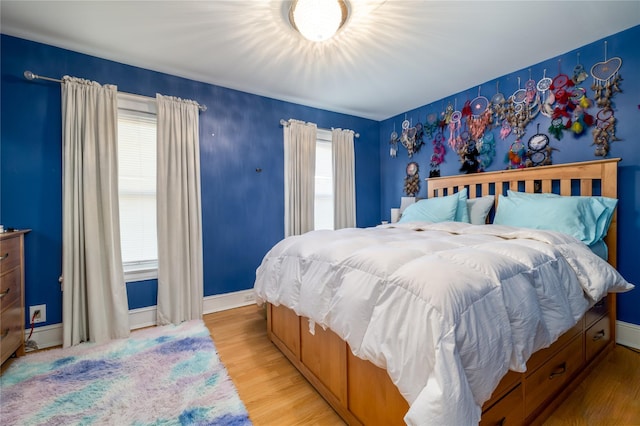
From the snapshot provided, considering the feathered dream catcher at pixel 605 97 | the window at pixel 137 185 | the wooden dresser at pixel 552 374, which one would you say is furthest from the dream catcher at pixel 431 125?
the window at pixel 137 185

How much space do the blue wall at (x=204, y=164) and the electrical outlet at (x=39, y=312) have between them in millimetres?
31

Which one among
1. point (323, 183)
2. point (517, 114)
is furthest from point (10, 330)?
point (517, 114)

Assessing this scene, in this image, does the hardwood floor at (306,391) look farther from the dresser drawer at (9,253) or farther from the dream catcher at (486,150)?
the dream catcher at (486,150)

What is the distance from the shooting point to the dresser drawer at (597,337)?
67.4 inches

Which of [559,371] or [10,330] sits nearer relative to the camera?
[559,371]

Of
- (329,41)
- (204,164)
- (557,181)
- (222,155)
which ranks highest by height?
(329,41)

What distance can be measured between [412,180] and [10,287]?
4.01 metres

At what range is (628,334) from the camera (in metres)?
2.01

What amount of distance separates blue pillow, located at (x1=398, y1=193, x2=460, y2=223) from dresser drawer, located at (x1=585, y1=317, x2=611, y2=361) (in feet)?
4.07

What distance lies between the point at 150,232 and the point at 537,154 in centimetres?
376

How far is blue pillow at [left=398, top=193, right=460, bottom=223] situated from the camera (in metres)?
2.66

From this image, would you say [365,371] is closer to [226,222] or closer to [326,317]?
[326,317]

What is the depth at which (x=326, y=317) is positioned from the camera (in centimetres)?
134

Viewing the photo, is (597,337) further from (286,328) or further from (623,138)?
(286,328)
